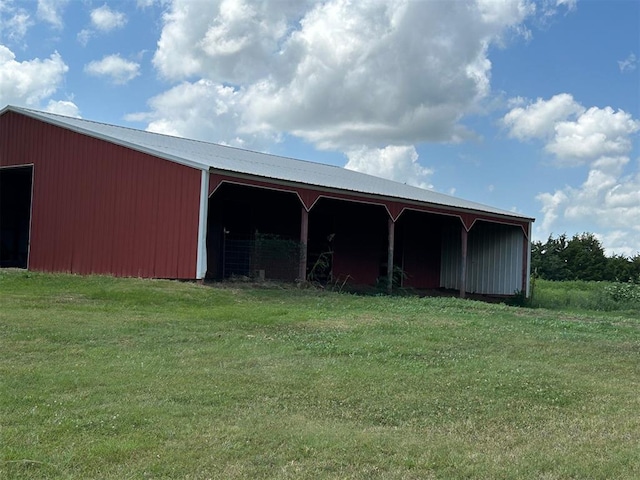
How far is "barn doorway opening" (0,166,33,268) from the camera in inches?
827

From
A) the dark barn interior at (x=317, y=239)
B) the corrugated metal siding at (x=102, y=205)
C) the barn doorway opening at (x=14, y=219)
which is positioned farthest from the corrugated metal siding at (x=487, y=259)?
the barn doorway opening at (x=14, y=219)

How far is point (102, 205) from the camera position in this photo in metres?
16.7

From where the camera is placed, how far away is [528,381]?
22.7 feet

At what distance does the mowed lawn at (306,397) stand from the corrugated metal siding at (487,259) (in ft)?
43.0

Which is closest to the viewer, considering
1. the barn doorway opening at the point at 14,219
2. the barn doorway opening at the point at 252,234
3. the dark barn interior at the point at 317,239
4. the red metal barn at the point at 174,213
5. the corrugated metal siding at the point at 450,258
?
the red metal barn at the point at 174,213

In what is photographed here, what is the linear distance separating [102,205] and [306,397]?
39.5 feet

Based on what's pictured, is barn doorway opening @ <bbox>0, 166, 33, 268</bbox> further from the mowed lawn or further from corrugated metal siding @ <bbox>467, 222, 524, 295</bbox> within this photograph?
corrugated metal siding @ <bbox>467, 222, 524, 295</bbox>

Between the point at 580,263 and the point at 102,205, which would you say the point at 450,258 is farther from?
the point at 580,263

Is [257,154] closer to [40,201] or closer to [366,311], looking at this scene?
[40,201]

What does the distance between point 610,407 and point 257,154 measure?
19035mm

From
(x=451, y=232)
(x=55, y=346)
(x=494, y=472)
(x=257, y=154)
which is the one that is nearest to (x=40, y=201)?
(x=257, y=154)

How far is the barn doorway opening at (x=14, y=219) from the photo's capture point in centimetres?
2102

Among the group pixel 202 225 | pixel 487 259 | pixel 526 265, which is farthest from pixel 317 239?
pixel 526 265

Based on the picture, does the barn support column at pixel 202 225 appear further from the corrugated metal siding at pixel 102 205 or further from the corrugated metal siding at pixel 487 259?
the corrugated metal siding at pixel 487 259
